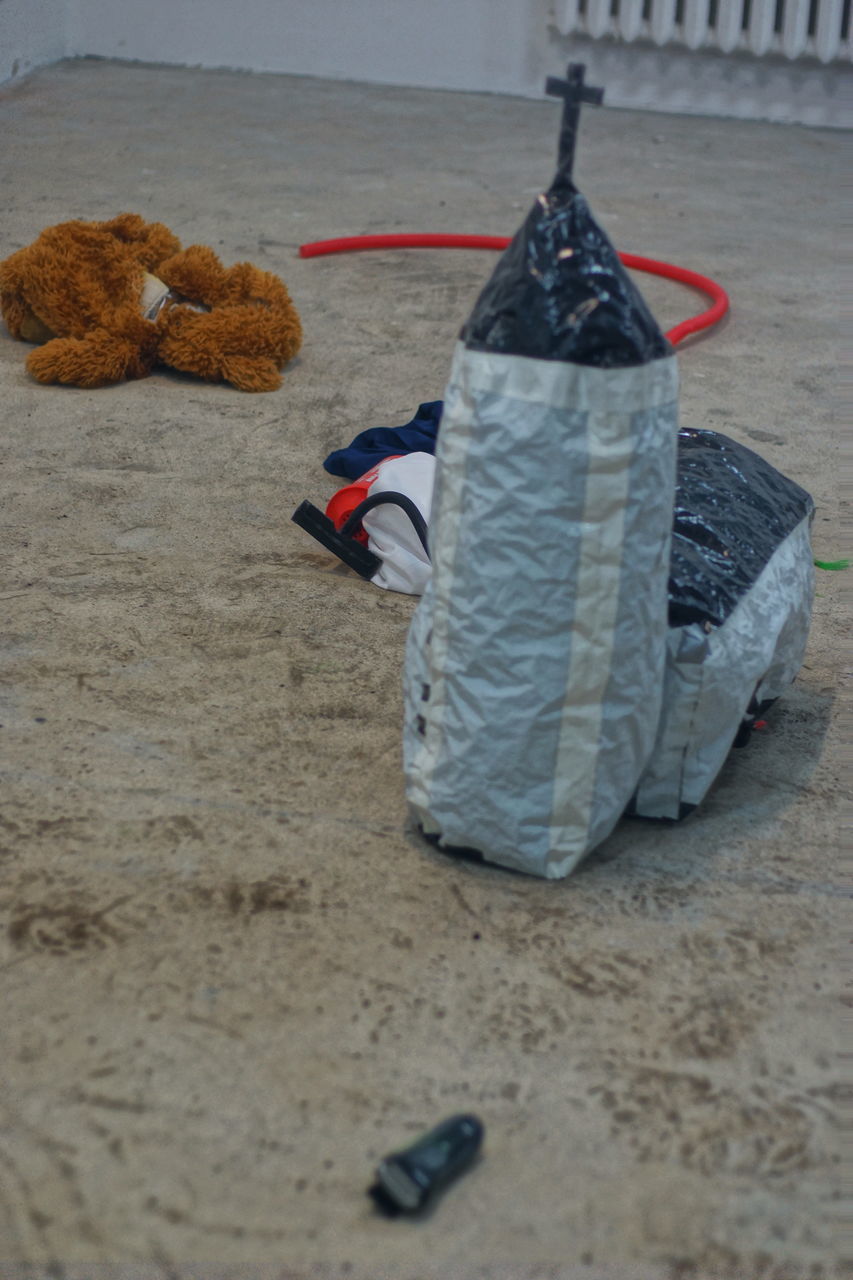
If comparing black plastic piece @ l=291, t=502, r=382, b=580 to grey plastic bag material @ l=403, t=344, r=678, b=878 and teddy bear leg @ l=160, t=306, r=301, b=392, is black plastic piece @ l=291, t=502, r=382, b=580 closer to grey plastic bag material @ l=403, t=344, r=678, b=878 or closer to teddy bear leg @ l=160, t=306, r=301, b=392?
grey plastic bag material @ l=403, t=344, r=678, b=878

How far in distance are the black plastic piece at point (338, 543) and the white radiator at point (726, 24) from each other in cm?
357

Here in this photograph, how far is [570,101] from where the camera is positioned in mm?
979

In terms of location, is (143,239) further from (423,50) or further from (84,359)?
(423,50)

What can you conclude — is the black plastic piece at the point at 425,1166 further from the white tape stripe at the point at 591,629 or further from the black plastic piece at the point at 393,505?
the black plastic piece at the point at 393,505

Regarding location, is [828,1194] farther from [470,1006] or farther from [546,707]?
[546,707]

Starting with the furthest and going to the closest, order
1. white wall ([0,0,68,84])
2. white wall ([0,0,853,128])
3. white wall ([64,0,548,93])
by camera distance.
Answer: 1. white wall ([64,0,548,93])
2. white wall ([0,0,853,128])
3. white wall ([0,0,68,84])

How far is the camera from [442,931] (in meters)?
1.05

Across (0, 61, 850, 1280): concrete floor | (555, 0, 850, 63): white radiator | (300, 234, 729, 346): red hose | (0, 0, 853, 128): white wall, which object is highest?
(555, 0, 850, 63): white radiator

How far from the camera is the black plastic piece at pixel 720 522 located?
114 cm

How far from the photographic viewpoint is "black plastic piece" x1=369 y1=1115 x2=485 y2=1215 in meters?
0.81

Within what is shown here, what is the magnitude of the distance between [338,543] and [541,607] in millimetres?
676

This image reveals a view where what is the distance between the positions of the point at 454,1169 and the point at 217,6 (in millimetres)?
4873

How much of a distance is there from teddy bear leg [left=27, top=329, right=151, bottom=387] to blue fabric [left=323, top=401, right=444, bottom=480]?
1.66ft

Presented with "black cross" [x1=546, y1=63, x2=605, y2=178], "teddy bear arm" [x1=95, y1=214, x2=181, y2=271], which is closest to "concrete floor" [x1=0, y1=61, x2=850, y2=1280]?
"teddy bear arm" [x1=95, y1=214, x2=181, y2=271]
